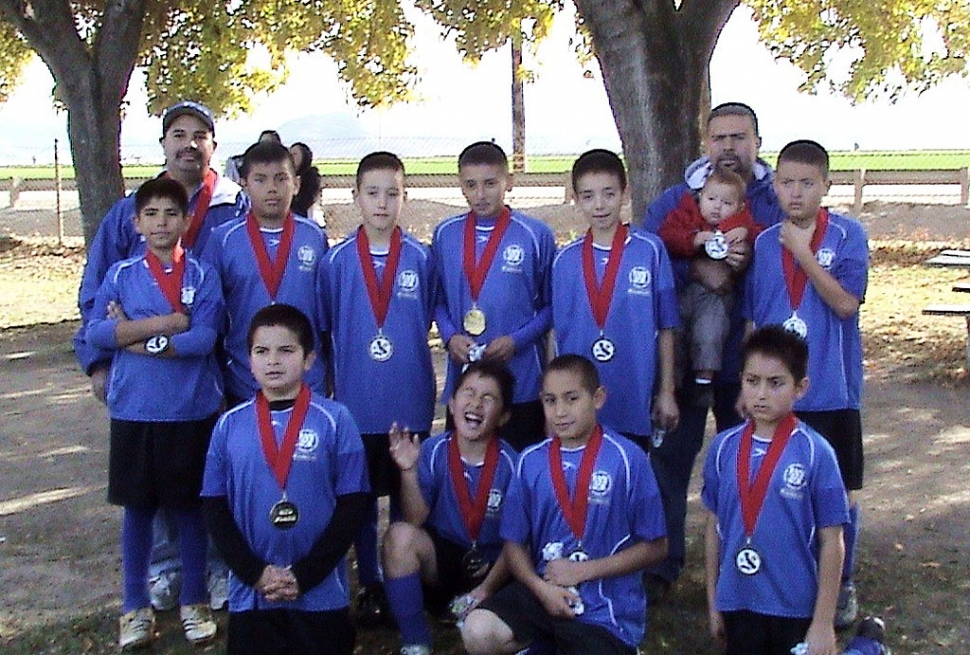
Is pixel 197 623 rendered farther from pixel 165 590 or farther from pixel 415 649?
pixel 415 649

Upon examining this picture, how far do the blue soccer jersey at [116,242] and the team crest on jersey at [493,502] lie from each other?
5.34ft

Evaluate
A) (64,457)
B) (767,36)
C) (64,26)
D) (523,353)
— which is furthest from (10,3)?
(767,36)

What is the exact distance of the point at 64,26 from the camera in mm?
11023

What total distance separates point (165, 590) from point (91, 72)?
290 inches

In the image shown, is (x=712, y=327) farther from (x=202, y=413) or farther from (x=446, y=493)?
(x=202, y=413)

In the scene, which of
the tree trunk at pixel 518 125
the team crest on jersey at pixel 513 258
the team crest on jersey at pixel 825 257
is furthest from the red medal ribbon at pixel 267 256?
the tree trunk at pixel 518 125

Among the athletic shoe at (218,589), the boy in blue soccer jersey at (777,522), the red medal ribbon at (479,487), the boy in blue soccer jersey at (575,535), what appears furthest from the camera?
the athletic shoe at (218,589)

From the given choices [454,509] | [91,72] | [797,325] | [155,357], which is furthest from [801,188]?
[91,72]

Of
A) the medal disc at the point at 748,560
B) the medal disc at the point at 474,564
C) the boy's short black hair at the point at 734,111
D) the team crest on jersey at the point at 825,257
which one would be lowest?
the medal disc at the point at 474,564

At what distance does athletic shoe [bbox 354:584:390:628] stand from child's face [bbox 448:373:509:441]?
2.98ft

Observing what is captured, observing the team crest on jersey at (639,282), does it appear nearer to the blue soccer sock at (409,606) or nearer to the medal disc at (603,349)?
the medal disc at (603,349)

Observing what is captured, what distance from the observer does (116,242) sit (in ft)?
16.2

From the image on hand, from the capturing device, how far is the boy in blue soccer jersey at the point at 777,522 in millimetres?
3816

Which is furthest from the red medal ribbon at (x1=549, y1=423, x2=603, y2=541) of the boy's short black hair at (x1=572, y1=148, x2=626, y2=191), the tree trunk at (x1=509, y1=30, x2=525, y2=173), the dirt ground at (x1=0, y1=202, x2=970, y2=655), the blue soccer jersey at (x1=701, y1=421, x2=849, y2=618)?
the tree trunk at (x1=509, y1=30, x2=525, y2=173)
